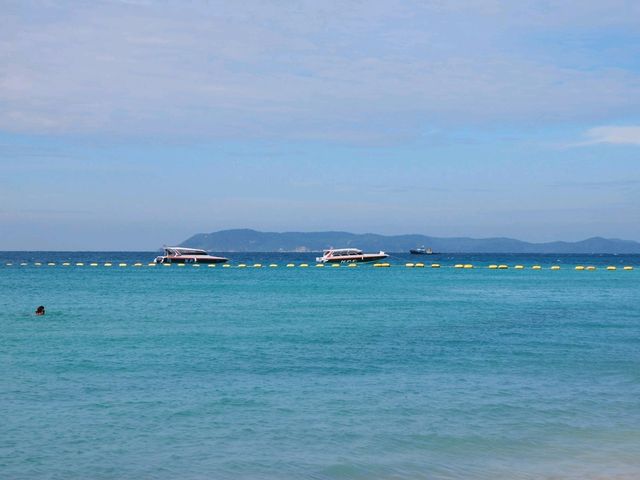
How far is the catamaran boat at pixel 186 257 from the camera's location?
149 meters

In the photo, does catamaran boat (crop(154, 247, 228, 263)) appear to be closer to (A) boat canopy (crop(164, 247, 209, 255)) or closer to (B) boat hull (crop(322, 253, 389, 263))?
(A) boat canopy (crop(164, 247, 209, 255))

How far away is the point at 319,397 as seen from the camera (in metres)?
21.4

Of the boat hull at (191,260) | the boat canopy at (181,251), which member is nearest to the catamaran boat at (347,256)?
the boat hull at (191,260)

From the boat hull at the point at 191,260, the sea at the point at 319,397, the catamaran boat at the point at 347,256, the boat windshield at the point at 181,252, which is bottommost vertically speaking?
the sea at the point at 319,397

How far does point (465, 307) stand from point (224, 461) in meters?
39.5

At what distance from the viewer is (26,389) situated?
73.7 ft

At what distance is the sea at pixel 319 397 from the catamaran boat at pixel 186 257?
343ft

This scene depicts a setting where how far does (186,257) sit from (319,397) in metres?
131

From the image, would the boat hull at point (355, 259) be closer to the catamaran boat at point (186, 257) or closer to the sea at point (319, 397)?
the catamaran boat at point (186, 257)

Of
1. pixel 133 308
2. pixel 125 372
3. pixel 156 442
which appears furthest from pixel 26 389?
pixel 133 308

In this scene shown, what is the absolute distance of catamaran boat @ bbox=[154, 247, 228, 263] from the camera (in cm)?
14900

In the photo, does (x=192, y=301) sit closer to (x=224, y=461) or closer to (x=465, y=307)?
(x=465, y=307)

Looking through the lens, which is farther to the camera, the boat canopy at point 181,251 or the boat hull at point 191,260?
the boat canopy at point 181,251

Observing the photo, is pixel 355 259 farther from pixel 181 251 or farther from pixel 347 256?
pixel 181 251
